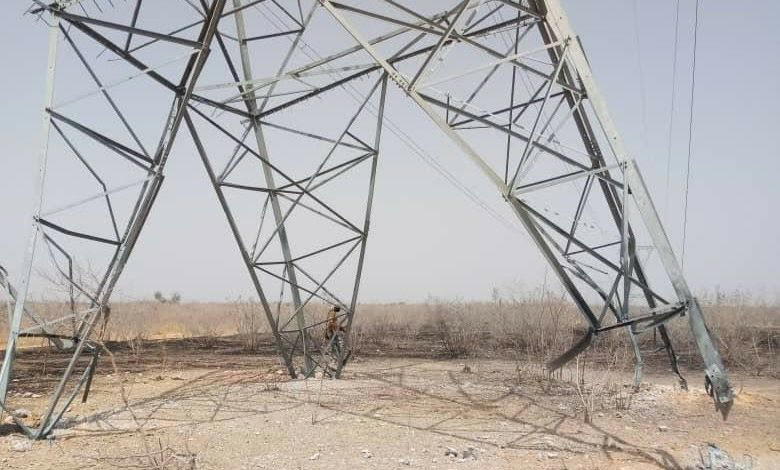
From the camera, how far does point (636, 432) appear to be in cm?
864

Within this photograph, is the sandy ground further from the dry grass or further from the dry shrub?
the dry shrub

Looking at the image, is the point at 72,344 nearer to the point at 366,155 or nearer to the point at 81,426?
the point at 81,426

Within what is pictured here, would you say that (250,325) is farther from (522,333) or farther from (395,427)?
(395,427)

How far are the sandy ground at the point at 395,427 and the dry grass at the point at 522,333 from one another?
9.30 feet

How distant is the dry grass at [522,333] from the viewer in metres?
16.6

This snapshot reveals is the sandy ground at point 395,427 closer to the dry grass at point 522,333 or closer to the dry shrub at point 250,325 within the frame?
the dry grass at point 522,333

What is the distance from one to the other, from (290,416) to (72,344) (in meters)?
3.41

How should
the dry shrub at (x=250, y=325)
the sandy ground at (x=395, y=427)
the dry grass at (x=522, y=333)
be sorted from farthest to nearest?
the dry shrub at (x=250, y=325) → the dry grass at (x=522, y=333) → the sandy ground at (x=395, y=427)

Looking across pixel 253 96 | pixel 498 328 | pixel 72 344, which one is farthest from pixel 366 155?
pixel 498 328

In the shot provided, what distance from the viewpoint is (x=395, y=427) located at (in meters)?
8.85

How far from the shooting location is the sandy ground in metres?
7.23

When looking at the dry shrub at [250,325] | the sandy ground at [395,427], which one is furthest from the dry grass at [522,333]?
the sandy ground at [395,427]

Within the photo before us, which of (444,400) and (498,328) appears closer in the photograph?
(444,400)

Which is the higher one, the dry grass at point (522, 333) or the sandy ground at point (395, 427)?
the dry grass at point (522, 333)
